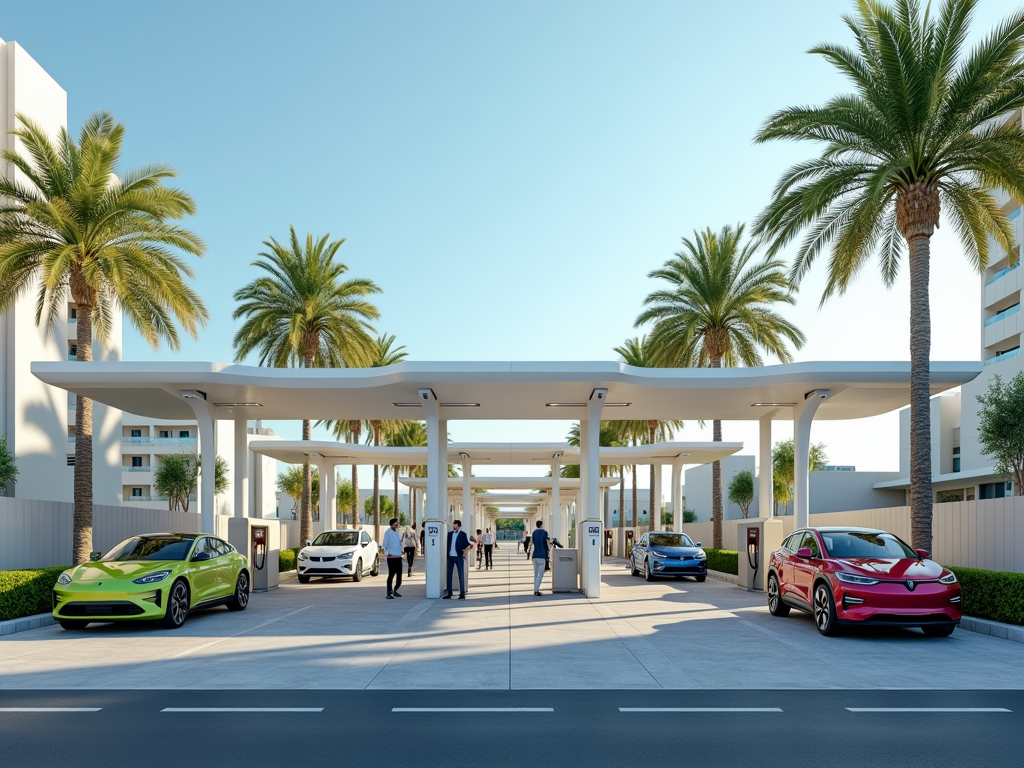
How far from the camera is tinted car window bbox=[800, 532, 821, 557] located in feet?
50.1

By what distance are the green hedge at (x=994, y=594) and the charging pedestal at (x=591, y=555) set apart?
7201 mm

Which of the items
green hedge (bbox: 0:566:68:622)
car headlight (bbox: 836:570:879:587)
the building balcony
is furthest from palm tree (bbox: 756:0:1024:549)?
the building balcony

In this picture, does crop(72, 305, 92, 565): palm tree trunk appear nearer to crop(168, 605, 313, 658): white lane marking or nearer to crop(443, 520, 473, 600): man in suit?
crop(168, 605, 313, 658): white lane marking

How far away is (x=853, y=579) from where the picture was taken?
13.8 metres

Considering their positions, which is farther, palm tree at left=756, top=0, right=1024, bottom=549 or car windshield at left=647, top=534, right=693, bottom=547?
car windshield at left=647, top=534, right=693, bottom=547

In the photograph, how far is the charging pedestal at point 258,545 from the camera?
22141 millimetres

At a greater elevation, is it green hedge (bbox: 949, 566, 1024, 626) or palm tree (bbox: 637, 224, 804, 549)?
palm tree (bbox: 637, 224, 804, 549)

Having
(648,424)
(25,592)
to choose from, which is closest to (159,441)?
(648,424)

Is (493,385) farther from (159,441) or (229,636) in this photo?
(159,441)

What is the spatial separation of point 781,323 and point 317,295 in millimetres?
15667

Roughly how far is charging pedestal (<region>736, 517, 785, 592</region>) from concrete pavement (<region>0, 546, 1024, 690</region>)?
542cm
